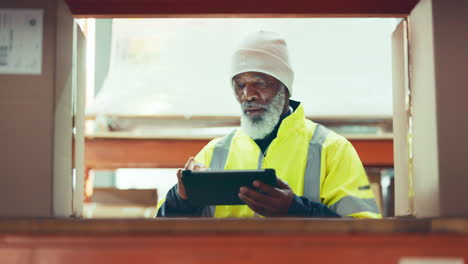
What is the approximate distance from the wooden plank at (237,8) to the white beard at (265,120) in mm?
1039

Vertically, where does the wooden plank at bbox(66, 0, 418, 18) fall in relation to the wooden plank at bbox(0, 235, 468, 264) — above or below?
above

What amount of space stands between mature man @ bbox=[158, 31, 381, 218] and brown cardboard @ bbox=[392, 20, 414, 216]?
0.38m

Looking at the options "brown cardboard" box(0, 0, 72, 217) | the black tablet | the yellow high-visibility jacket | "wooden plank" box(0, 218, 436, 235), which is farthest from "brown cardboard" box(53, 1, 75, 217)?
the yellow high-visibility jacket

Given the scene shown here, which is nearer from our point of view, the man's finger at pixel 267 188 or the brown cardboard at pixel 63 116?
the brown cardboard at pixel 63 116

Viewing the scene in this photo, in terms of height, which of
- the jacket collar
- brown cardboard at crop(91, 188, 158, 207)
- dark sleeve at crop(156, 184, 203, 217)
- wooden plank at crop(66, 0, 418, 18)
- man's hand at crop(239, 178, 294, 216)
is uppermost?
wooden plank at crop(66, 0, 418, 18)

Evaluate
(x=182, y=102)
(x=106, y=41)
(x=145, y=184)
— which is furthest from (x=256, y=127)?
(x=145, y=184)

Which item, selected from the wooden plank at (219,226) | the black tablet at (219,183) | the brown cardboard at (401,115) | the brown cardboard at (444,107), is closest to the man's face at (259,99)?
the black tablet at (219,183)

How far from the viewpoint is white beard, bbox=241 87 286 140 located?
250cm

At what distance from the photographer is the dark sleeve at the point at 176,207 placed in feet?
6.76

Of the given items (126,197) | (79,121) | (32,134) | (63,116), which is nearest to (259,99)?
(126,197)

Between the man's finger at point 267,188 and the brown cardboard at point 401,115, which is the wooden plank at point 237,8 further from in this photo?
the man's finger at point 267,188

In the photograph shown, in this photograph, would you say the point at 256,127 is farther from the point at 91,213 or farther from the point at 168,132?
the point at 168,132

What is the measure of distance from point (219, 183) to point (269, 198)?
18 centimetres

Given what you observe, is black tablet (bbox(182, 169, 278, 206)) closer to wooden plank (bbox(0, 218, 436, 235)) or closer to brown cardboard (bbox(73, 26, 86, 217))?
brown cardboard (bbox(73, 26, 86, 217))
